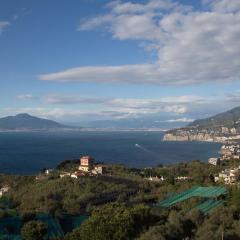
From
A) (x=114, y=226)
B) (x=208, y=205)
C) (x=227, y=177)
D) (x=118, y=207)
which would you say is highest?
(x=118, y=207)

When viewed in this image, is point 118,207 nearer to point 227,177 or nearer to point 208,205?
point 208,205

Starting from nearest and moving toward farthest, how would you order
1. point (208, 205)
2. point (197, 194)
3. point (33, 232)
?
point (33, 232)
point (208, 205)
point (197, 194)

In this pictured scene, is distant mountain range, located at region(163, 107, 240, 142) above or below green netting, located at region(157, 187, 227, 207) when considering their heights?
above

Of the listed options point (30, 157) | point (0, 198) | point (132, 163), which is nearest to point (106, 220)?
point (0, 198)

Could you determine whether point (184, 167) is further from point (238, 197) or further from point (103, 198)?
point (238, 197)

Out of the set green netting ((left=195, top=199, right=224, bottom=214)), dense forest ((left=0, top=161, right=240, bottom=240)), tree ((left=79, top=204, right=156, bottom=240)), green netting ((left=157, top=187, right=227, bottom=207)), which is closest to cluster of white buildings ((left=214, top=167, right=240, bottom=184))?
dense forest ((left=0, top=161, right=240, bottom=240))

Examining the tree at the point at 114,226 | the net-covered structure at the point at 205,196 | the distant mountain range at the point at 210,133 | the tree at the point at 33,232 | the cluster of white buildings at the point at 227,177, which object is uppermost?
the distant mountain range at the point at 210,133

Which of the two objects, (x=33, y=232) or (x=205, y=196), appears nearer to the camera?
(x=33, y=232)

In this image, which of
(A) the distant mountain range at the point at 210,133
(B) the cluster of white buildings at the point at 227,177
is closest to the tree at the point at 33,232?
(B) the cluster of white buildings at the point at 227,177

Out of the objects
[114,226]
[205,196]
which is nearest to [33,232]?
[114,226]

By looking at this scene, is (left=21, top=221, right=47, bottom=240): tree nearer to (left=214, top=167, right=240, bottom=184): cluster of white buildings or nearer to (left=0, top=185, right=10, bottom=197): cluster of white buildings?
(left=0, top=185, right=10, bottom=197): cluster of white buildings

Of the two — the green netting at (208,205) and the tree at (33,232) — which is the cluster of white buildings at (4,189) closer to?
the green netting at (208,205)

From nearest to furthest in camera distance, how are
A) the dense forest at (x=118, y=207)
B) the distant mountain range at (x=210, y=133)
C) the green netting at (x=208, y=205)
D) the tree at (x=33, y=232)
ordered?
1. the dense forest at (x=118, y=207)
2. the tree at (x=33, y=232)
3. the green netting at (x=208, y=205)
4. the distant mountain range at (x=210, y=133)

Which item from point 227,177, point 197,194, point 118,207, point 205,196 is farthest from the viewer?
point 227,177
